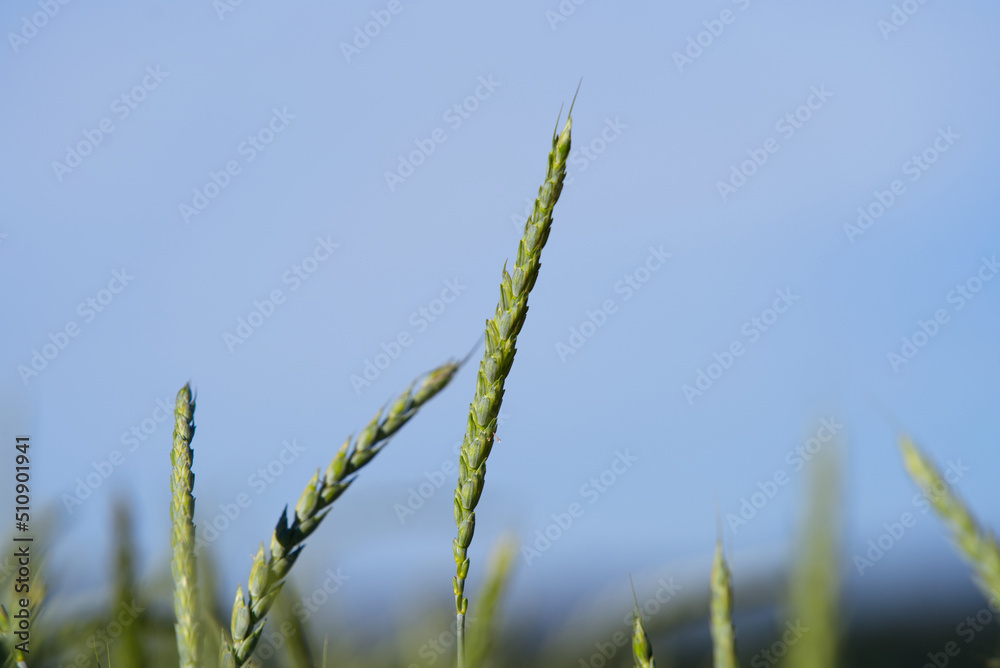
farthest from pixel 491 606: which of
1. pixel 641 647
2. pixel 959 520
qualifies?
pixel 959 520

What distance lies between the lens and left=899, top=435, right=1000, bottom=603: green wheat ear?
1021 millimetres

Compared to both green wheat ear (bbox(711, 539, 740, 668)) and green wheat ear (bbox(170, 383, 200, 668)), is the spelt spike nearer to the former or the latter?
green wheat ear (bbox(711, 539, 740, 668))

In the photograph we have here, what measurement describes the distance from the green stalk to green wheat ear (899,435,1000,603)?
1.74ft

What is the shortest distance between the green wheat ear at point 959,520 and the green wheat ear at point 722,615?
0.26m

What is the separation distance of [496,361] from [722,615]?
45 centimetres

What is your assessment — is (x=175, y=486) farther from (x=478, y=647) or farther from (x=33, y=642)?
(x=33, y=642)

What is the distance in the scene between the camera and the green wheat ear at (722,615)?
1078mm

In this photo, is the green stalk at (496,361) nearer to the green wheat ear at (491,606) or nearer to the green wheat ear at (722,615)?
the green wheat ear at (491,606)

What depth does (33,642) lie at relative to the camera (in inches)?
64.5

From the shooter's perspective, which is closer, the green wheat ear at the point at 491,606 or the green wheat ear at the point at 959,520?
the green wheat ear at the point at 959,520

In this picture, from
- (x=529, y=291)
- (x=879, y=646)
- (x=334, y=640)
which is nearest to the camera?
(x=529, y=291)

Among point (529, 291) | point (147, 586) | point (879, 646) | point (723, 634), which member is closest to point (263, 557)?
point (529, 291)

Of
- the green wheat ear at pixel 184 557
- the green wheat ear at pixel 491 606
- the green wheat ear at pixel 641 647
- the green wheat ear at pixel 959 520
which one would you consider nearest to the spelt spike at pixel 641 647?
the green wheat ear at pixel 641 647

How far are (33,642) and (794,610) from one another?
4.61 ft
